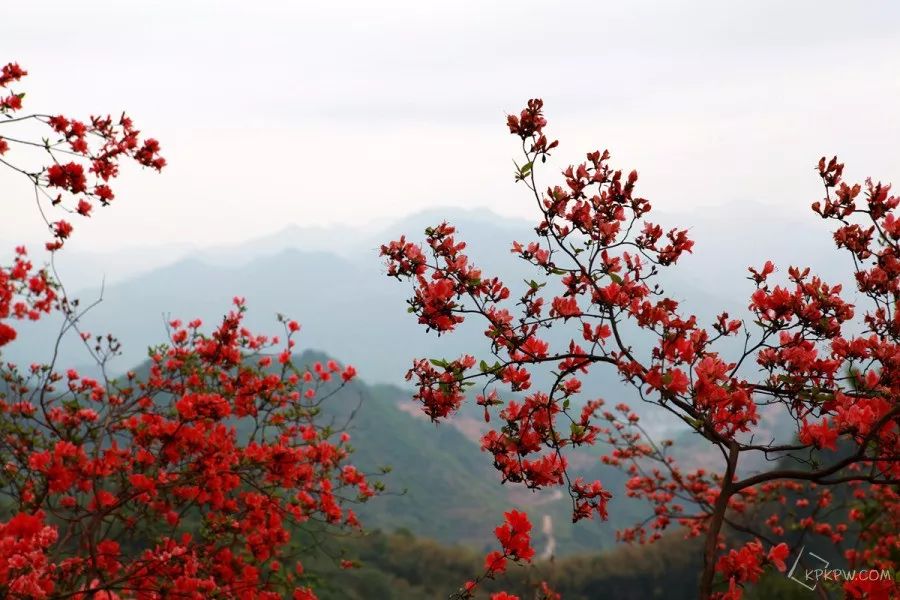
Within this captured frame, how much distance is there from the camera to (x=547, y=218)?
3480 mm

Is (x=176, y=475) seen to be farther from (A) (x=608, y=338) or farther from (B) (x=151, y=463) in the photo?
(A) (x=608, y=338)

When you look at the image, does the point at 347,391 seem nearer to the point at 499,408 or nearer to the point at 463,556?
the point at 463,556

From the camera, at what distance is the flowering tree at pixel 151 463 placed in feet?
15.1

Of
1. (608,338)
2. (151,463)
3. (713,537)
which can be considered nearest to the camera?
(713,537)

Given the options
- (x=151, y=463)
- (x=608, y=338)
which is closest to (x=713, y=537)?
(x=608, y=338)

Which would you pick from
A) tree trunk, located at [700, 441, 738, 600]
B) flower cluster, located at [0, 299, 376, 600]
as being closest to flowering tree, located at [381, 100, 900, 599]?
tree trunk, located at [700, 441, 738, 600]

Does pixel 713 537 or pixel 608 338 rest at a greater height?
pixel 608 338

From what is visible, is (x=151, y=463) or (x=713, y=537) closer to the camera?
(x=713, y=537)

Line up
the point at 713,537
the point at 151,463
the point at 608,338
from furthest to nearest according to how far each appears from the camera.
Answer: the point at 151,463, the point at 608,338, the point at 713,537

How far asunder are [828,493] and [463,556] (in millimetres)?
17606

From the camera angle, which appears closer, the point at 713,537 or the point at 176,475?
the point at 713,537

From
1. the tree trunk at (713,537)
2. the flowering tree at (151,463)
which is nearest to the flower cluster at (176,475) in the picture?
the flowering tree at (151,463)

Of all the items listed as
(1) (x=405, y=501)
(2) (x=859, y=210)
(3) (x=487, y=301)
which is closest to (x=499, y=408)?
(3) (x=487, y=301)

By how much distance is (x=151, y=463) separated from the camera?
578 centimetres
